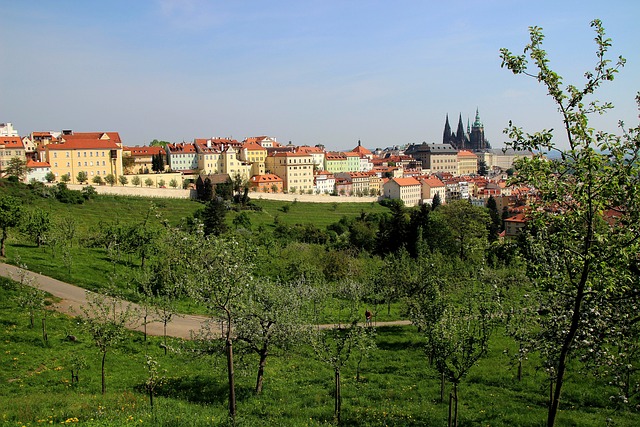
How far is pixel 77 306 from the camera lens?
81.5ft

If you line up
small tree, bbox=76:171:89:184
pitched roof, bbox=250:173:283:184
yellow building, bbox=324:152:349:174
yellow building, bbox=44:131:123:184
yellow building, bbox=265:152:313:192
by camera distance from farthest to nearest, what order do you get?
yellow building, bbox=324:152:349:174 → yellow building, bbox=265:152:313:192 → pitched roof, bbox=250:173:283:184 → yellow building, bbox=44:131:123:184 → small tree, bbox=76:171:89:184

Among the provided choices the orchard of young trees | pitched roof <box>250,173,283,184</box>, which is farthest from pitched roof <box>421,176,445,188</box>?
the orchard of young trees

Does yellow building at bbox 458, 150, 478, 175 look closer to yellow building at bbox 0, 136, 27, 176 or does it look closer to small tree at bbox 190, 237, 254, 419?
yellow building at bbox 0, 136, 27, 176

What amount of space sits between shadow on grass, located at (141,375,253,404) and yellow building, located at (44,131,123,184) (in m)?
75.9

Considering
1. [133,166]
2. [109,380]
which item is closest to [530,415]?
[109,380]

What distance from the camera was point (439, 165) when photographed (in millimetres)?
179375

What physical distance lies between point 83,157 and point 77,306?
67.1 metres

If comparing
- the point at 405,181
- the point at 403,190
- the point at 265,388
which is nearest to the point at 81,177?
the point at 403,190

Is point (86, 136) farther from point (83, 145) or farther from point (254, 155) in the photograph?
point (254, 155)

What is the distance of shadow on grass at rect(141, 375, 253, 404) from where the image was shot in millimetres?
14773

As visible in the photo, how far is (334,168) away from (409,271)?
11685 centimetres

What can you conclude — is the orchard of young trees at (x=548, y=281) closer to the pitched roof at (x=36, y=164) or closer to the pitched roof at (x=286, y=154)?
the pitched roof at (x=36, y=164)

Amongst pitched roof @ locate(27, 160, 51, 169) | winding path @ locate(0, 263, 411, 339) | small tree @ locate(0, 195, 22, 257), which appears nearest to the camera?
winding path @ locate(0, 263, 411, 339)

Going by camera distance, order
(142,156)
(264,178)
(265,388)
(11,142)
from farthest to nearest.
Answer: (264,178) < (142,156) < (11,142) < (265,388)
